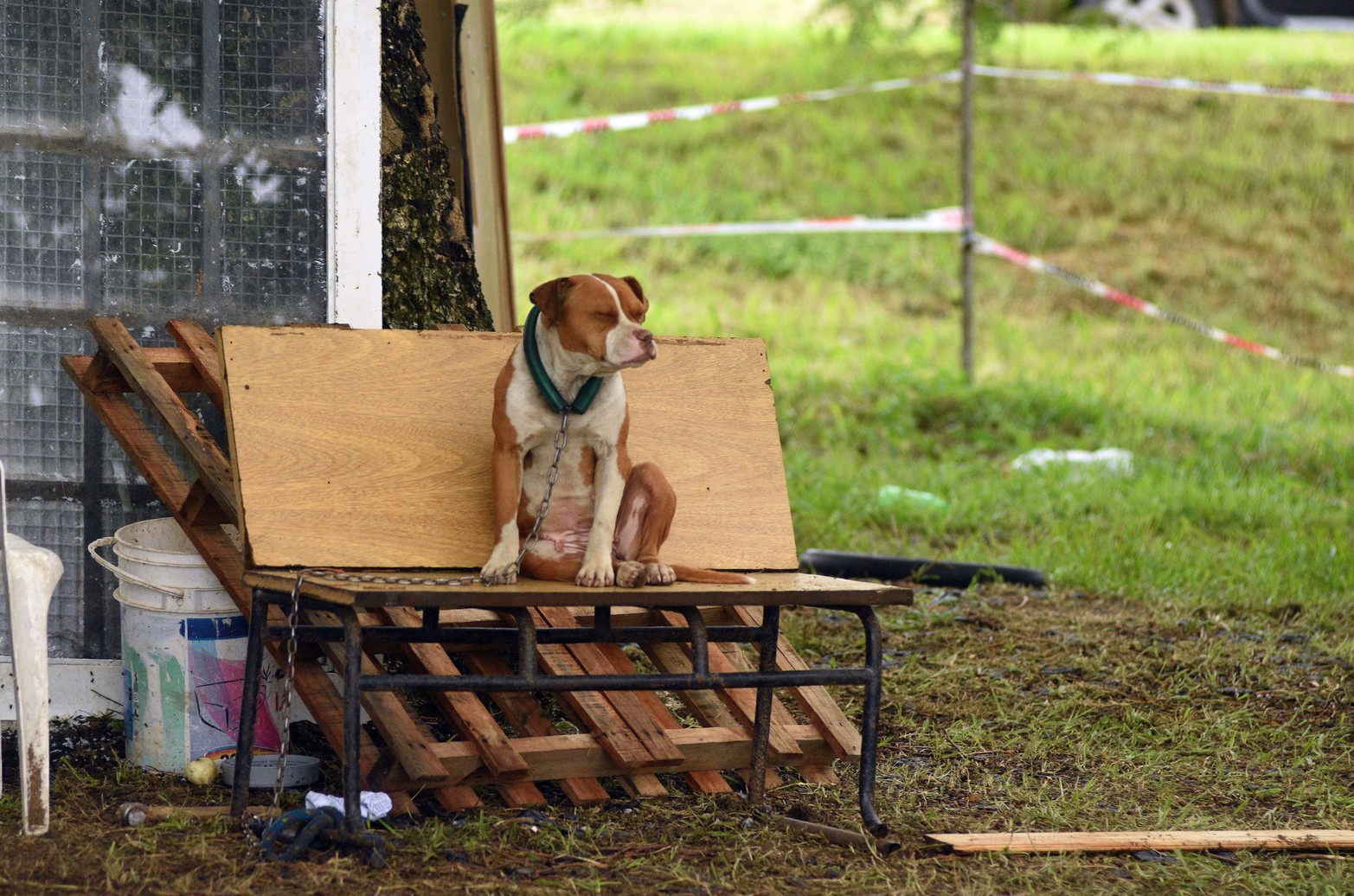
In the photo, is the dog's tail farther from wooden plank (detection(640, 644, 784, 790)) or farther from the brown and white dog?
wooden plank (detection(640, 644, 784, 790))

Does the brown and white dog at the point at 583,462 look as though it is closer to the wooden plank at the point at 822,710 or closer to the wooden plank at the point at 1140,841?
the wooden plank at the point at 822,710

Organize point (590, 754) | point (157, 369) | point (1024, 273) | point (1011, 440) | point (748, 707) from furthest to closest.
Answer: point (1024, 273)
point (1011, 440)
point (748, 707)
point (157, 369)
point (590, 754)

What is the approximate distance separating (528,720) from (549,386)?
35.9 inches

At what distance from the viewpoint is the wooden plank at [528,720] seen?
3373 mm

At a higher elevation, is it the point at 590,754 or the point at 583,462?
the point at 583,462

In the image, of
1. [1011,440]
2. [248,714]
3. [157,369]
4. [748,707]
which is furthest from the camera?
[1011,440]

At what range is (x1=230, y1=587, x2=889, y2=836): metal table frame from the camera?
2.85 meters

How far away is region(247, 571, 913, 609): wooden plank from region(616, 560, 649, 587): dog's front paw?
0.13 ft

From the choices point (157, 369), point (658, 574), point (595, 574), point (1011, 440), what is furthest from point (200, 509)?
point (1011, 440)

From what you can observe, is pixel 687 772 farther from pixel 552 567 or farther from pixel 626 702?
pixel 552 567

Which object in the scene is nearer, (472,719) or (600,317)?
(600,317)

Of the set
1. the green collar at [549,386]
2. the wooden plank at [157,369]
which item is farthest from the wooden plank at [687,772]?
the wooden plank at [157,369]

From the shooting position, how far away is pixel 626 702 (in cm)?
357

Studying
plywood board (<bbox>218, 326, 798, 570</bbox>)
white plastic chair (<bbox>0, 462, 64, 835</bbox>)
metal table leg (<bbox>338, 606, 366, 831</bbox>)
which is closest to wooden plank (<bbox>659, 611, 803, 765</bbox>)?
plywood board (<bbox>218, 326, 798, 570</bbox>)
